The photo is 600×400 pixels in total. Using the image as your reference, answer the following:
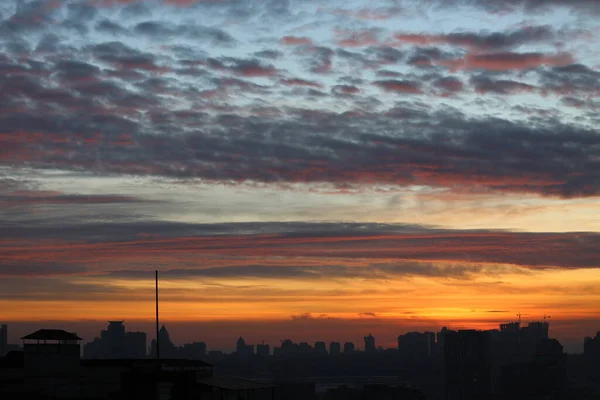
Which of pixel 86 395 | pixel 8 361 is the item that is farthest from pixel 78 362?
pixel 8 361

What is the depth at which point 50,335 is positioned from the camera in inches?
2763

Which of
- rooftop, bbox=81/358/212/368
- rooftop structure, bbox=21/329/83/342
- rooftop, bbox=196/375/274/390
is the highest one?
rooftop structure, bbox=21/329/83/342

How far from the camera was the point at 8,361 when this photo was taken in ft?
245

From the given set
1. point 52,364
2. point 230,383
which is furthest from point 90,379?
point 230,383

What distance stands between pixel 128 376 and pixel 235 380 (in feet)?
27.1

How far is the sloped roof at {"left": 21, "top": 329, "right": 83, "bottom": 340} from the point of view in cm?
6956

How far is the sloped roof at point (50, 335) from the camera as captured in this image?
69.6m

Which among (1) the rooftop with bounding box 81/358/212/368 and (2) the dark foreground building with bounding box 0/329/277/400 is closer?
(2) the dark foreground building with bounding box 0/329/277/400

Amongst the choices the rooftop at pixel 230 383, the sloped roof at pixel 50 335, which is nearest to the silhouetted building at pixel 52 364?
the sloped roof at pixel 50 335

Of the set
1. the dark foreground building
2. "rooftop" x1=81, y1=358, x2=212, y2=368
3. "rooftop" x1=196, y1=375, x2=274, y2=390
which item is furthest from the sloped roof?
"rooftop" x1=196, y1=375, x2=274, y2=390

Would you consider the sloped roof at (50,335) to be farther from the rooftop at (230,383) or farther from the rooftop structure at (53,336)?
the rooftop at (230,383)

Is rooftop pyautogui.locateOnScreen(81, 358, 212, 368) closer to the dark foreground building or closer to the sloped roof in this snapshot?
the dark foreground building

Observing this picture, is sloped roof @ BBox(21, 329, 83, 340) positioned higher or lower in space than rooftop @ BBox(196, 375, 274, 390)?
higher

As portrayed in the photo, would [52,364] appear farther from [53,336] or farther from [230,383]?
[230,383]
